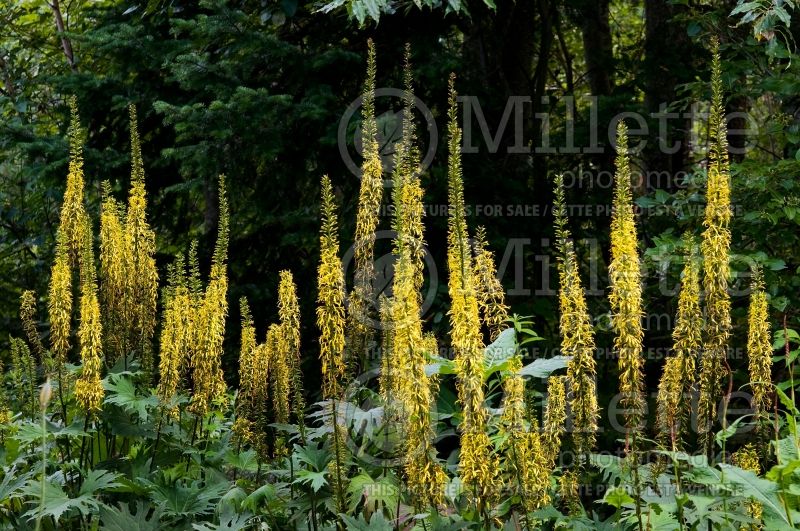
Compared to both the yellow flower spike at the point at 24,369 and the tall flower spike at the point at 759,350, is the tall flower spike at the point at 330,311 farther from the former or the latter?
the yellow flower spike at the point at 24,369

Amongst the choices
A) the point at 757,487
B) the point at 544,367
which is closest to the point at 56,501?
the point at 544,367

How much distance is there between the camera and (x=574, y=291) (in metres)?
3.61

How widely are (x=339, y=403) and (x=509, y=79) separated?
632 cm

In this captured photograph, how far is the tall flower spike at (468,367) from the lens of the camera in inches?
129

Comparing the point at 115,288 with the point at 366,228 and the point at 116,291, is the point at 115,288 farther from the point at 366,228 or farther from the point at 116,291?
the point at 366,228

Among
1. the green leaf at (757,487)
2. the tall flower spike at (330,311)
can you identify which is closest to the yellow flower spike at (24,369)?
the tall flower spike at (330,311)

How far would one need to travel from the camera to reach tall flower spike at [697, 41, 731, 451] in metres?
3.56

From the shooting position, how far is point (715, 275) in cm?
356

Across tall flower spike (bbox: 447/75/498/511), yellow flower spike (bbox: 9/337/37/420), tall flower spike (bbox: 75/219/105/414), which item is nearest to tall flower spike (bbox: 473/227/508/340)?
tall flower spike (bbox: 447/75/498/511)

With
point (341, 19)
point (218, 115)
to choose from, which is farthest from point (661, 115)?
point (218, 115)

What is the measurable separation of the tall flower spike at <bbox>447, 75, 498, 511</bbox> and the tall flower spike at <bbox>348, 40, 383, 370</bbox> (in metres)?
0.80

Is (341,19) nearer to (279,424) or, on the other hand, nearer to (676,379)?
(279,424)

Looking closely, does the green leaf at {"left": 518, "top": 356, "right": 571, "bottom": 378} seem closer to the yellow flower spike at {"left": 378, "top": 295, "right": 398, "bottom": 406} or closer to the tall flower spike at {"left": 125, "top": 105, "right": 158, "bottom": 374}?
the yellow flower spike at {"left": 378, "top": 295, "right": 398, "bottom": 406}

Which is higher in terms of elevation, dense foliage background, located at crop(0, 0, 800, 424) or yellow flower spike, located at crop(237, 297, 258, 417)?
dense foliage background, located at crop(0, 0, 800, 424)
